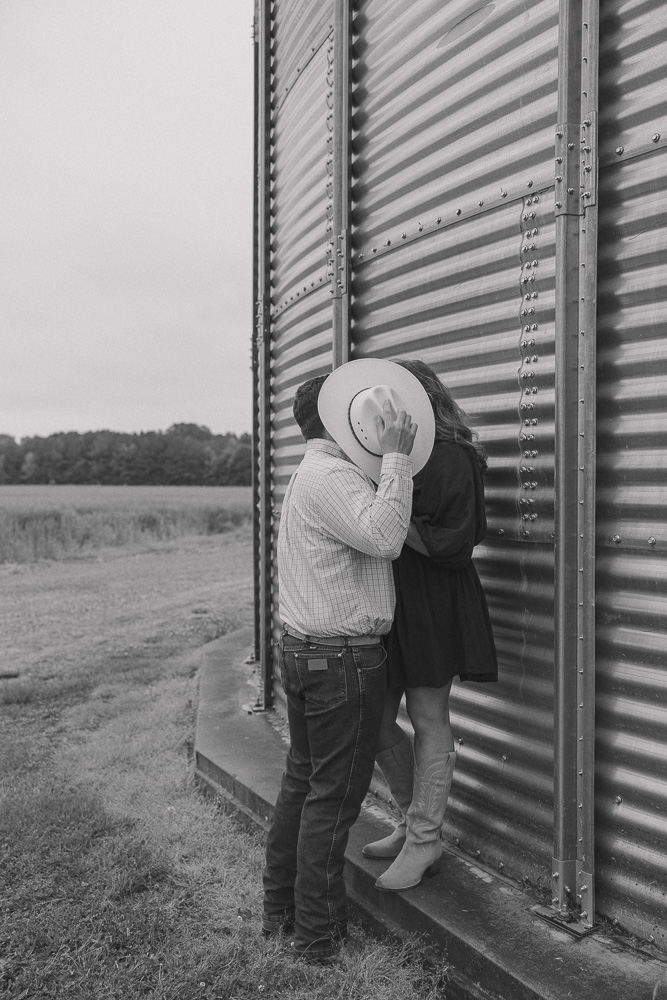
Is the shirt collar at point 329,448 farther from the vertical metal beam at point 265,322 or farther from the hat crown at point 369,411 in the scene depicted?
the vertical metal beam at point 265,322

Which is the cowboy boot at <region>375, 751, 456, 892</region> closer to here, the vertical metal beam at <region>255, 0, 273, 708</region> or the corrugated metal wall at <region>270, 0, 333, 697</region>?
the corrugated metal wall at <region>270, 0, 333, 697</region>

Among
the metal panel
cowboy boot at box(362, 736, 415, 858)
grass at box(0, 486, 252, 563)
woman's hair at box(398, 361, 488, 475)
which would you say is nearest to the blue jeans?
cowboy boot at box(362, 736, 415, 858)

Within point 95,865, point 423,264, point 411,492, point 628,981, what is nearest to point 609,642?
point 411,492

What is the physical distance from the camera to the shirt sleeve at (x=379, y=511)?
306cm

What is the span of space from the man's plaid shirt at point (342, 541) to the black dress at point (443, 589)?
15 cm

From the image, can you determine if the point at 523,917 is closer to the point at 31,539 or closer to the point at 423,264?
the point at 423,264

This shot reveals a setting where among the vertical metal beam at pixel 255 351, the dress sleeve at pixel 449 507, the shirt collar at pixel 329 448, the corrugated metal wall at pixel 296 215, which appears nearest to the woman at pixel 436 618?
the dress sleeve at pixel 449 507

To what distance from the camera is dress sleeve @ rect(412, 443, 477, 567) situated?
127 inches

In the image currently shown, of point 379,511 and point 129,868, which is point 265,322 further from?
point 129,868

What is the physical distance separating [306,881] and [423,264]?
8.80 feet

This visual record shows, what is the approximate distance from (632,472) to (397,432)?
0.82 meters

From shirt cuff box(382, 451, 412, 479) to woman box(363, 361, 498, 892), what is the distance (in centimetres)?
21

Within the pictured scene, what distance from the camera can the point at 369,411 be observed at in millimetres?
3250

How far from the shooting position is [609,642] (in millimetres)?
3084
